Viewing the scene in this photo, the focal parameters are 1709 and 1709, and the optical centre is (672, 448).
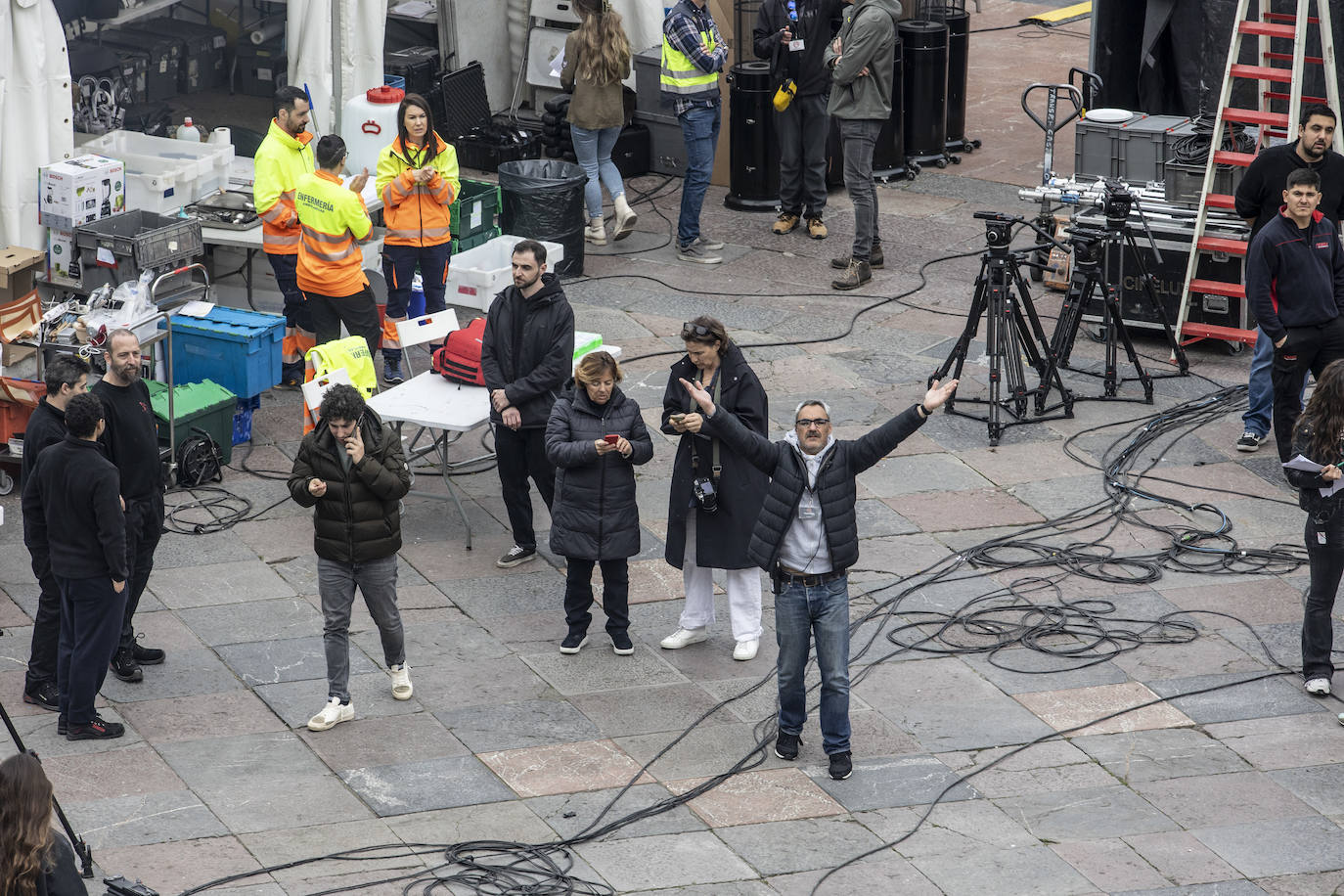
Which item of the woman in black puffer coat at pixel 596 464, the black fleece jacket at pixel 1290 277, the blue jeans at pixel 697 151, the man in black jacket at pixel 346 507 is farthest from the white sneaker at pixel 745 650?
the blue jeans at pixel 697 151

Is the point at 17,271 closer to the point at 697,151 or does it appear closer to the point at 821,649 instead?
the point at 697,151

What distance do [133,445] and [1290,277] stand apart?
20.6 ft

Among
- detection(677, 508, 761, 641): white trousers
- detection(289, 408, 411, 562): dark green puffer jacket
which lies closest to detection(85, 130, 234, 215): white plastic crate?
detection(289, 408, 411, 562): dark green puffer jacket

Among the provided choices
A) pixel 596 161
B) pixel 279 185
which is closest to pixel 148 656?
pixel 279 185

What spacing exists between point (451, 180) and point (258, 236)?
1.45 m

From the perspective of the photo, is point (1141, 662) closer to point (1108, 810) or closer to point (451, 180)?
point (1108, 810)

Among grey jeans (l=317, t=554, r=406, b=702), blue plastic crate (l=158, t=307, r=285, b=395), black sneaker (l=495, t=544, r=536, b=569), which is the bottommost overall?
black sneaker (l=495, t=544, r=536, b=569)

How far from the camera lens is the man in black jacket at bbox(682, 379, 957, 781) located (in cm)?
704

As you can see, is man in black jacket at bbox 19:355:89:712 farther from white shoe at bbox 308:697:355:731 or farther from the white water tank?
the white water tank

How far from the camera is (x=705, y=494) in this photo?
8008mm

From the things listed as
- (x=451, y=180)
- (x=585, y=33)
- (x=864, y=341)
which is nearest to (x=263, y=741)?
(x=451, y=180)

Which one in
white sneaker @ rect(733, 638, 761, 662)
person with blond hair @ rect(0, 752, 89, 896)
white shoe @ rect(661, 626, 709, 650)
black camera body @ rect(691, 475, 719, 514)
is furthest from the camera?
white shoe @ rect(661, 626, 709, 650)

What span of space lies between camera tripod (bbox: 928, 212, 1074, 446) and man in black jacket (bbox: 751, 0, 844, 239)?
10.1 feet

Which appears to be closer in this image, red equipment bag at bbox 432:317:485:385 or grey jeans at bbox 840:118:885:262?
red equipment bag at bbox 432:317:485:385
